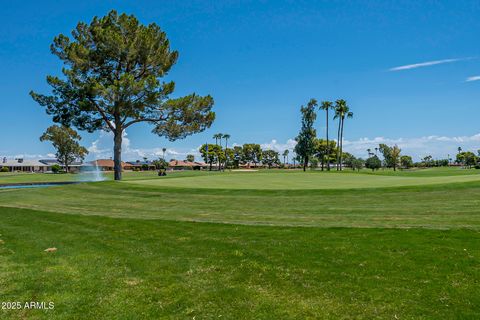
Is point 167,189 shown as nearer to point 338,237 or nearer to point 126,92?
point 126,92

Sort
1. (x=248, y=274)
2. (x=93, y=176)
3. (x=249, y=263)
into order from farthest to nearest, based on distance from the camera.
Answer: (x=93, y=176) → (x=249, y=263) → (x=248, y=274)

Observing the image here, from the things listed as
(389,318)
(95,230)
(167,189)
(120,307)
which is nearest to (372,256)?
(389,318)

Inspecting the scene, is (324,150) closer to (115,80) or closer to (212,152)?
(212,152)

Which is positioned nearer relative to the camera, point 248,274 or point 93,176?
point 248,274

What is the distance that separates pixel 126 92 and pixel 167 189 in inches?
528

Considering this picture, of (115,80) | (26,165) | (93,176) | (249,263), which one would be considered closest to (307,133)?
(93,176)

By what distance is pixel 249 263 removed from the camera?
8938mm

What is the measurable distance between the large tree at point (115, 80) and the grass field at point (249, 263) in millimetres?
22496

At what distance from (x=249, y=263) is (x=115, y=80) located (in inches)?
1255

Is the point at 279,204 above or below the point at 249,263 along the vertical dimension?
above

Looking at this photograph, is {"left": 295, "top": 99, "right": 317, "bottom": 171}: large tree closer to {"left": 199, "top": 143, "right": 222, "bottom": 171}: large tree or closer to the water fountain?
the water fountain

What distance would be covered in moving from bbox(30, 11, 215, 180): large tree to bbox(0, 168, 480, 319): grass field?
2250cm

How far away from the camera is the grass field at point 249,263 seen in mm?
6547

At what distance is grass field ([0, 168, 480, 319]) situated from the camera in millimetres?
6547
